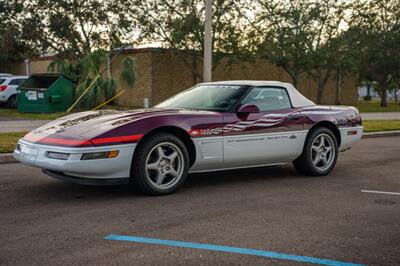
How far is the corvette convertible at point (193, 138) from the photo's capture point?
18.5ft

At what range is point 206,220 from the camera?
4.97 meters

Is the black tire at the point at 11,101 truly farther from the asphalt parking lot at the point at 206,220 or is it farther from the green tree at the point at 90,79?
the asphalt parking lot at the point at 206,220

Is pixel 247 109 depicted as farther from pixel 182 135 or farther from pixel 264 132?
pixel 182 135

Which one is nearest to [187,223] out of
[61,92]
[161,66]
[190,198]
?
[190,198]

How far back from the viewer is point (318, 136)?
24.9ft

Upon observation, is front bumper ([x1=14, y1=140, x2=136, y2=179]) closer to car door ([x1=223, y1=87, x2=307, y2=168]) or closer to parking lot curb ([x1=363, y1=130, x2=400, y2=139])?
car door ([x1=223, y1=87, x2=307, y2=168])

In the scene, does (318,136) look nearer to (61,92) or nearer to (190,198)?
A: (190,198)

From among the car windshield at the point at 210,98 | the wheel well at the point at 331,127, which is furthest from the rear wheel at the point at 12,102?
the wheel well at the point at 331,127

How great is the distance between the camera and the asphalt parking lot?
3.94m

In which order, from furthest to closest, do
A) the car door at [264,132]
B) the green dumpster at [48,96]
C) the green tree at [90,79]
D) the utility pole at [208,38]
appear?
the green tree at [90,79] → the green dumpster at [48,96] → the utility pole at [208,38] → the car door at [264,132]

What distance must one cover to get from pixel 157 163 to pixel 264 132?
163 centimetres

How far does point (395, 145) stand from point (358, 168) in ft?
12.9

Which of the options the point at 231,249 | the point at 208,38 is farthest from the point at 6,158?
the point at 208,38

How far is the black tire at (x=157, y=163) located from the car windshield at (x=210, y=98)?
0.91 m
